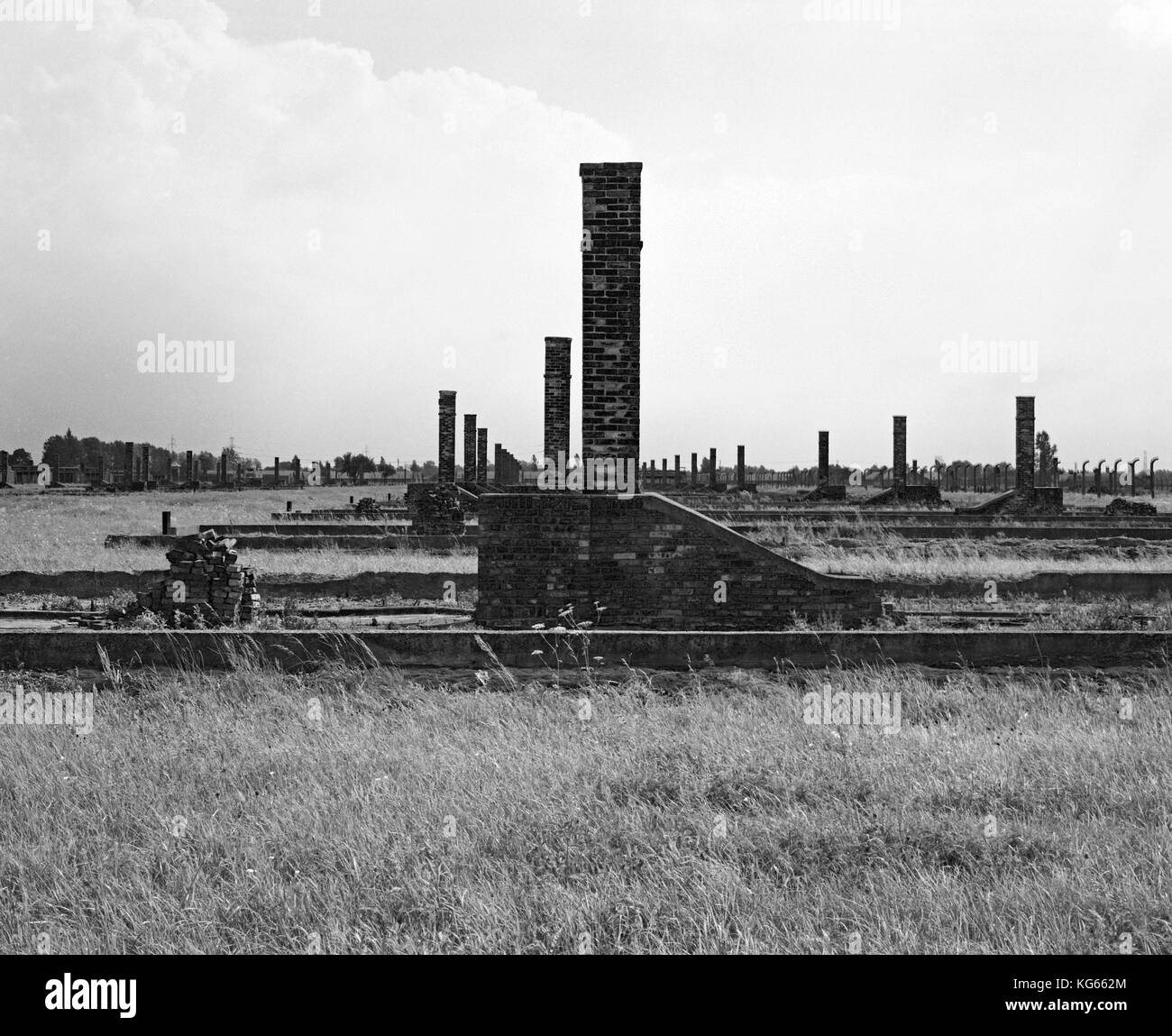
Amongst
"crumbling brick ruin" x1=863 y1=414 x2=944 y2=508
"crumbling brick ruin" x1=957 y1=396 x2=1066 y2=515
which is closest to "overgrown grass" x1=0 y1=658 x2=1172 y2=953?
"crumbling brick ruin" x1=957 y1=396 x2=1066 y2=515

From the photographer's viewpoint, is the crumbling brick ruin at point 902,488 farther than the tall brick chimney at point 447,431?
Yes

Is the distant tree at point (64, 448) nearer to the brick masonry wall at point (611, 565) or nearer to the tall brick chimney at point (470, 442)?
the tall brick chimney at point (470, 442)

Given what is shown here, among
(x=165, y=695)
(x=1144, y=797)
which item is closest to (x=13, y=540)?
(x=165, y=695)

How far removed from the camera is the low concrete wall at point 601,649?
6.73 m

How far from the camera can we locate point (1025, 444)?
3234 cm

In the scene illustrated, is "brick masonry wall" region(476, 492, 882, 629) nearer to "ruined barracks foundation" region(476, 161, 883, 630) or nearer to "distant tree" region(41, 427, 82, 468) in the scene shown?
"ruined barracks foundation" region(476, 161, 883, 630)

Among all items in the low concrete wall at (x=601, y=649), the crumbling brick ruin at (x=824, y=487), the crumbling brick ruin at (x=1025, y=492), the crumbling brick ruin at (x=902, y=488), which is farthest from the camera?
the crumbling brick ruin at (x=824, y=487)

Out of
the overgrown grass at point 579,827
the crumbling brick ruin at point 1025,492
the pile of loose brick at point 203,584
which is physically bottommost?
the overgrown grass at point 579,827

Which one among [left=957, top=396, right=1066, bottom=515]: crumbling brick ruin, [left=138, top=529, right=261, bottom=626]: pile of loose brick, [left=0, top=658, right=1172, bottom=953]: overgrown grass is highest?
[left=957, top=396, right=1066, bottom=515]: crumbling brick ruin

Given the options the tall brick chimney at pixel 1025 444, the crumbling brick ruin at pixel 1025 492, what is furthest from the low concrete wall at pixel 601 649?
the tall brick chimney at pixel 1025 444

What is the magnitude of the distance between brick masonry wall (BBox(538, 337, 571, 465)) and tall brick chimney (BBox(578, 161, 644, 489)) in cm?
1181

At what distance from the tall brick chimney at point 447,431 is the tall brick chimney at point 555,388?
9041 millimetres

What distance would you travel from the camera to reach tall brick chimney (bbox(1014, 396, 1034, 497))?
31.9m
